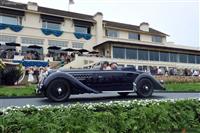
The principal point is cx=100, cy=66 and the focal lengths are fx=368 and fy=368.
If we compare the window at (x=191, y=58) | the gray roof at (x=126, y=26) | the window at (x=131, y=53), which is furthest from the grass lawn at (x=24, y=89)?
the gray roof at (x=126, y=26)

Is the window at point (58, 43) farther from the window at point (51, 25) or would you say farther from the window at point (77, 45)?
the window at point (51, 25)

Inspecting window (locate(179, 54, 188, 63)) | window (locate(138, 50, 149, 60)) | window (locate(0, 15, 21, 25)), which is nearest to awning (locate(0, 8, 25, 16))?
window (locate(0, 15, 21, 25))

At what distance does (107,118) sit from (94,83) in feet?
17.4

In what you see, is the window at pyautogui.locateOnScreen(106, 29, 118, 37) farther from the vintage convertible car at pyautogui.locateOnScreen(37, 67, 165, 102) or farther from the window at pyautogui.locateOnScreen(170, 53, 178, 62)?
the vintage convertible car at pyautogui.locateOnScreen(37, 67, 165, 102)

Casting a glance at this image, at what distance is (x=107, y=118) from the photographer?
25.2 feet

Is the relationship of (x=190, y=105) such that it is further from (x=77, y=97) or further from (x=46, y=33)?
(x=46, y=33)

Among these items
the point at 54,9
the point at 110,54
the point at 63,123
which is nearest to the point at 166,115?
the point at 63,123

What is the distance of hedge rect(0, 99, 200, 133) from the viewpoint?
21.8ft

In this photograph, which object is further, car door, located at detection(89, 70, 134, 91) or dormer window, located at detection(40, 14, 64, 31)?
dormer window, located at detection(40, 14, 64, 31)

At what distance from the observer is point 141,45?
48594mm

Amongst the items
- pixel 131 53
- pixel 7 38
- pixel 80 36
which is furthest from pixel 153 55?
pixel 7 38

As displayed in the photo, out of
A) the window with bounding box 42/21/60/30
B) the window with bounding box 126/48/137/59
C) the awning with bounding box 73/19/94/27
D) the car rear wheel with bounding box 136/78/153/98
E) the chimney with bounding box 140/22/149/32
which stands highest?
the chimney with bounding box 140/22/149/32

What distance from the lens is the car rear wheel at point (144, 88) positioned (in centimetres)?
1369

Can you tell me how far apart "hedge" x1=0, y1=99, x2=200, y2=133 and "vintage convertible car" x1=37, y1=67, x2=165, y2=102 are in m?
3.37
